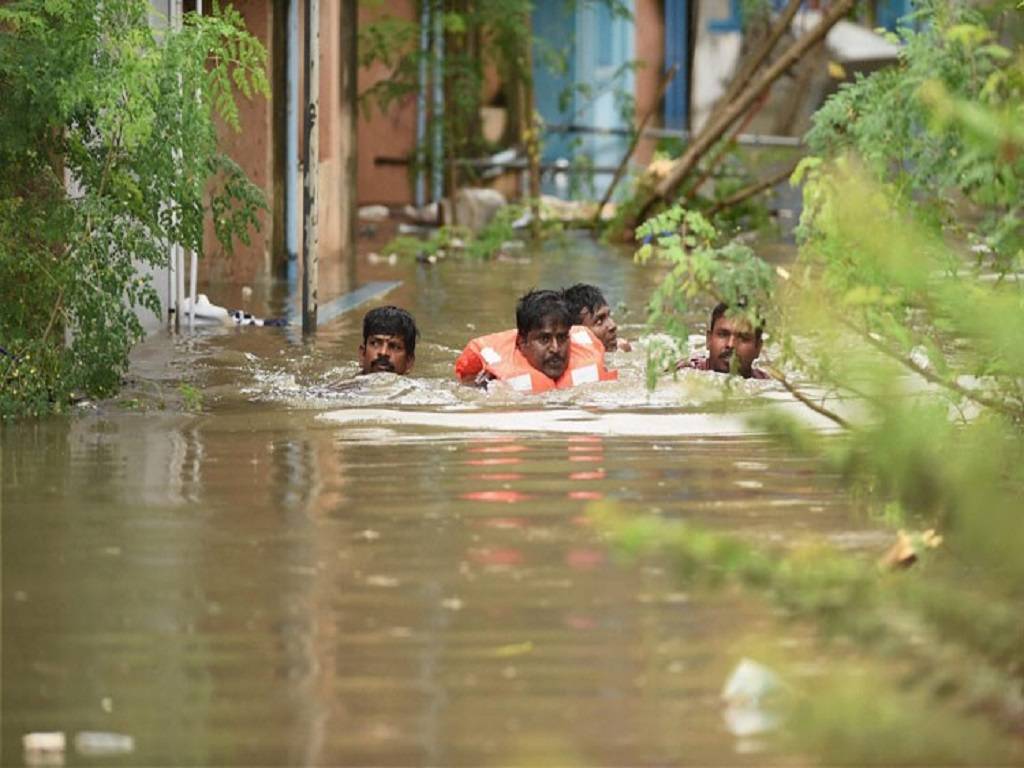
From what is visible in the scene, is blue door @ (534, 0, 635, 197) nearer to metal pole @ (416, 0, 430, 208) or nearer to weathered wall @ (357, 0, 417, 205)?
weathered wall @ (357, 0, 417, 205)

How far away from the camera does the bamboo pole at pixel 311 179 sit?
14398mm

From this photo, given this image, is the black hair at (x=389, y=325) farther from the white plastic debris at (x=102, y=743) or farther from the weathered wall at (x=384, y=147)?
the weathered wall at (x=384, y=147)

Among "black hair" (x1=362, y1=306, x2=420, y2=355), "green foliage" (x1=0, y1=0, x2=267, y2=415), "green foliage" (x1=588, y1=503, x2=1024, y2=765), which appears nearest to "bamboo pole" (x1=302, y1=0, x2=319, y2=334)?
"black hair" (x1=362, y1=306, x2=420, y2=355)

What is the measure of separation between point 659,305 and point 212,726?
2.68 meters

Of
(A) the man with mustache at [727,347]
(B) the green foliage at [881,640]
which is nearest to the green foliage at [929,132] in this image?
(A) the man with mustache at [727,347]

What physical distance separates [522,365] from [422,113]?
1610 centimetres

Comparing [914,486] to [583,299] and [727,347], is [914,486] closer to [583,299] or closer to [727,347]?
[727,347]

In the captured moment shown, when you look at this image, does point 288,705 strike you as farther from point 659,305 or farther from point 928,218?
point 928,218

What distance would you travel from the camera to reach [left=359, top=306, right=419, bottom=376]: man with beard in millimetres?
12188

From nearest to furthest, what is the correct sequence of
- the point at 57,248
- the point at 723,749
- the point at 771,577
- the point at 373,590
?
the point at 771,577, the point at 723,749, the point at 373,590, the point at 57,248

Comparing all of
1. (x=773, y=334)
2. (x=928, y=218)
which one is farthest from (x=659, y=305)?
(x=928, y=218)

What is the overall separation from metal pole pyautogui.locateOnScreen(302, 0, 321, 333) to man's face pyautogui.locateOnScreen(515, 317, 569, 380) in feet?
9.62

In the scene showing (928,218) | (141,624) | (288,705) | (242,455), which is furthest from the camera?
(242,455)

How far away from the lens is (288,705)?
17.7 feet
